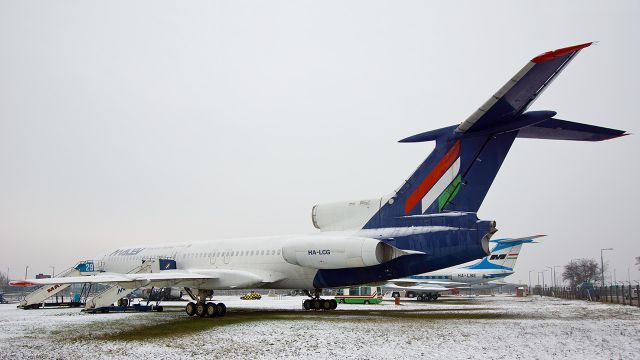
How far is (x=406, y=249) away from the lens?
1616cm

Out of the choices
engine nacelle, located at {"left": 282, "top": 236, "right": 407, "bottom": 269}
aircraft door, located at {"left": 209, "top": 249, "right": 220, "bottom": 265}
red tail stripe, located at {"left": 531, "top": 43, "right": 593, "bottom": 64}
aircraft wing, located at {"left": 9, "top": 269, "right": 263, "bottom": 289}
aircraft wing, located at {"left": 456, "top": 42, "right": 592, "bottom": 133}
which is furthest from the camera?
aircraft door, located at {"left": 209, "top": 249, "right": 220, "bottom": 265}

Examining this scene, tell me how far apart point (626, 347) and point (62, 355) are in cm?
1017

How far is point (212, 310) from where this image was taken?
61.9 feet

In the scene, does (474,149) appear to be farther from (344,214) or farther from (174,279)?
(174,279)

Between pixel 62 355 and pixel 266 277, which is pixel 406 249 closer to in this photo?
pixel 266 277

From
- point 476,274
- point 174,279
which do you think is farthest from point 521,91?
point 476,274

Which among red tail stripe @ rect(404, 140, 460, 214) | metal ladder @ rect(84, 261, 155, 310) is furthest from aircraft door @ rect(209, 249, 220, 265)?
red tail stripe @ rect(404, 140, 460, 214)

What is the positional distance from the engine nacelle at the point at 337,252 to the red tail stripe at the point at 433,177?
1514 mm

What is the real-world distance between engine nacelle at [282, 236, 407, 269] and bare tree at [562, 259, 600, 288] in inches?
3839

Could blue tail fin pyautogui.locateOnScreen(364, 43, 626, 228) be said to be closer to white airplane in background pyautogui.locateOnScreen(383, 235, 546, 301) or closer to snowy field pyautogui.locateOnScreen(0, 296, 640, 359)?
snowy field pyautogui.locateOnScreen(0, 296, 640, 359)

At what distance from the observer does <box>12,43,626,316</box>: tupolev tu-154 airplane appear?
46.7ft

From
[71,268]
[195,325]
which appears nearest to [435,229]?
[195,325]

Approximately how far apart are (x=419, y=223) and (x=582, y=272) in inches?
4046

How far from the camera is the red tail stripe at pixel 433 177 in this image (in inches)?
620
